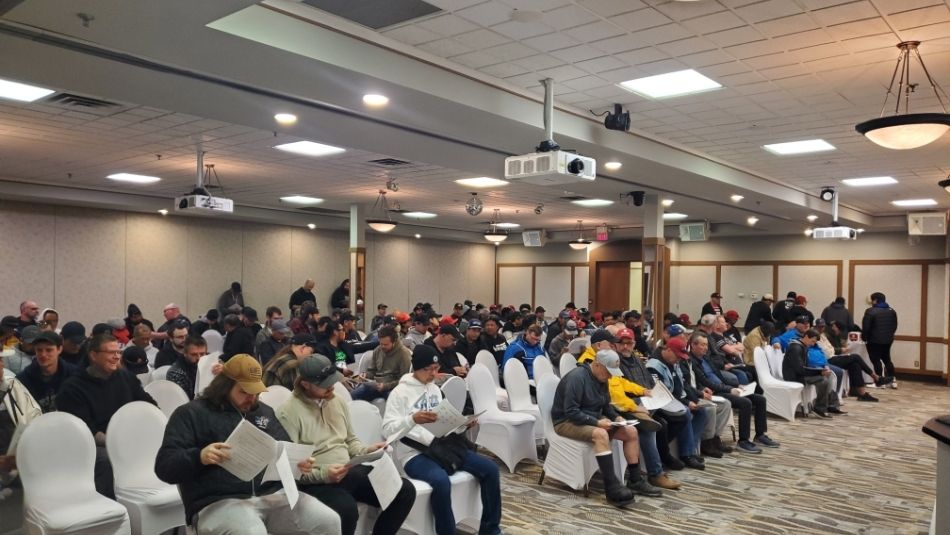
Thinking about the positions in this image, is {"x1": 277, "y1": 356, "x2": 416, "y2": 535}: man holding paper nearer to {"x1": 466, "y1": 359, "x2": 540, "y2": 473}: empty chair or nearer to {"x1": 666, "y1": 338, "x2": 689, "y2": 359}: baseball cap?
{"x1": 466, "y1": 359, "x2": 540, "y2": 473}: empty chair

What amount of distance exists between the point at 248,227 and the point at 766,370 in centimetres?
1214

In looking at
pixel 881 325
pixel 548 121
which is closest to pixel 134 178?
pixel 548 121

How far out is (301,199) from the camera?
13.4m

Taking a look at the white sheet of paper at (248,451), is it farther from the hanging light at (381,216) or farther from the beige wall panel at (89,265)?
the beige wall panel at (89,265)

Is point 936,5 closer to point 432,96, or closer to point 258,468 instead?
point 432,96

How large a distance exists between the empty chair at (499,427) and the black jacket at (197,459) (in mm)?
3020

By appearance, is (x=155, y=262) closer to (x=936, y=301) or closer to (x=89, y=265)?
(x=89, y=265)

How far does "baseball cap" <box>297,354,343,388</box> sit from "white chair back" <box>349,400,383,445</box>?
2.30ft

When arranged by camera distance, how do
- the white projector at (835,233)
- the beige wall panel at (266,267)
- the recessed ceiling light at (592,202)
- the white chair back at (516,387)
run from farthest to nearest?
the beige wall panel at (266,267) < the recessed ceiling light at (592,202) < the white projector at (835,233) < the white chair back at (516,387)

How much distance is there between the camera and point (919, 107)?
638 cm

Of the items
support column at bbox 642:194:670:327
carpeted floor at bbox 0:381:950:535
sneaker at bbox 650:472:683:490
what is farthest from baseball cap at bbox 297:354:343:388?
support column at bbox 642:194:670:327

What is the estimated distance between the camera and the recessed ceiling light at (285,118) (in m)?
6.05

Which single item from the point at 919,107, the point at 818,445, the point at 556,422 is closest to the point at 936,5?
the point at 919,107

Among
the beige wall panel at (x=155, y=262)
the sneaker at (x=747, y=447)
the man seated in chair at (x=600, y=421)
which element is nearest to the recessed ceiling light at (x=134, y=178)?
the beige wall panel at (x=155, y=262)
